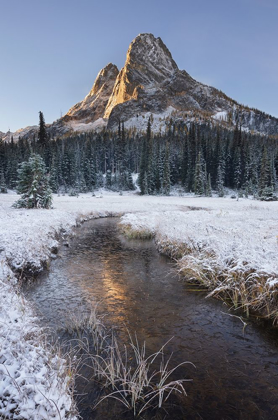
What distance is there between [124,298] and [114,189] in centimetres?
7809

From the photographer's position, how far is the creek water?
4531mm

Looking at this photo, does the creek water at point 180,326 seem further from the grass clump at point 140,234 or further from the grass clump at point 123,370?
the grass clump at point 140,234

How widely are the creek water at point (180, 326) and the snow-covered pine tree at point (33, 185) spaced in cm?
1714

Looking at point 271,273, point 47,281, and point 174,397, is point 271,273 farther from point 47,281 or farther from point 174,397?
point 47,281

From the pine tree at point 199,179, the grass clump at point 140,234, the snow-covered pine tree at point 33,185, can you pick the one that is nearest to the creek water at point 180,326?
the grass clump at point 140,234

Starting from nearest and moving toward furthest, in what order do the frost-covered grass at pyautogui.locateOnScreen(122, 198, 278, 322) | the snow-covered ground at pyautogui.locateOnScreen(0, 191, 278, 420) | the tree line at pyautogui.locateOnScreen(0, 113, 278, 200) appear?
the snow-covered ground at pyautogui.locateOnScreen(0, 191, 278, 420), the frost-covered grass at pyautogui.locateOnScreen(122, 198, 278, 322), the tree line at pyautogui.locateOnScreen(0, 113, 278, 200)

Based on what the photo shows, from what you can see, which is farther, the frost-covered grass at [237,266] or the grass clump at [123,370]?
the frost-covered grass at [237,266]

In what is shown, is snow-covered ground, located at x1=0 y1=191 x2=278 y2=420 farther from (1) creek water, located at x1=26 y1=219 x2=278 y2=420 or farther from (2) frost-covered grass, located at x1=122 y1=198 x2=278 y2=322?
(1) creek water, located at x1=26 y1=219 x2=278 y2=420

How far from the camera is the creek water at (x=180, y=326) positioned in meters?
4.53

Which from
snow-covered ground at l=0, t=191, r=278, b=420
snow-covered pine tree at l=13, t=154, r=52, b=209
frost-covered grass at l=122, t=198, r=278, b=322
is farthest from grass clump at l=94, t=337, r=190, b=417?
snow-covered pine tree at l=13, t=154, r=52, b=209

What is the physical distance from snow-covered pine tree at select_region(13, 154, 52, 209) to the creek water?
17144mm

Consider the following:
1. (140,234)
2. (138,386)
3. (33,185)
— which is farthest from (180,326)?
(33,185)

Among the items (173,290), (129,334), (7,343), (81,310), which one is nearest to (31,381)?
(7,343)

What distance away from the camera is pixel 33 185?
1088 inches
